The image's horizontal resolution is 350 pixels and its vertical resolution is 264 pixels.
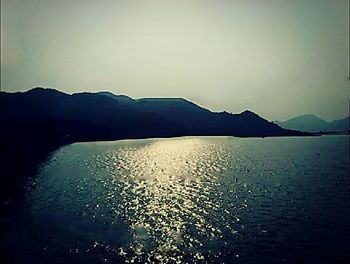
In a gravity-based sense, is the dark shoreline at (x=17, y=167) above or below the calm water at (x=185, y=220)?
above

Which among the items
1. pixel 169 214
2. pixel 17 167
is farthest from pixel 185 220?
pixel 17 167

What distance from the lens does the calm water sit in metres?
47.5

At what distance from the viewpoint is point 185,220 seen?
6350 cm

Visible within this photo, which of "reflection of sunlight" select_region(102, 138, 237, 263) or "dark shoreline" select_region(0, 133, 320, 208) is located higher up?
"dark shoreline" select_region(0, 133, 320, 208)

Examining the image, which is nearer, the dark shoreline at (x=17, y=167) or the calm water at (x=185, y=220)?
the calm water at (x=185, y=220)

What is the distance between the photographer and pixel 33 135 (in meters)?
200

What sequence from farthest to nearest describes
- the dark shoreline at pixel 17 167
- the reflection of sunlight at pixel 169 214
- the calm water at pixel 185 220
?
the dark shoreline at pixel 17 167 < the reflection of sunlight at pixel 169 214 < the calm water at pixel 185 220

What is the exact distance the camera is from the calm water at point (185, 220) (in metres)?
47.5

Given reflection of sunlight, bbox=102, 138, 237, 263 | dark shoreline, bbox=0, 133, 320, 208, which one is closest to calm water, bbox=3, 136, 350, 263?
reflection of sunlight, bbox=102, 138, 237, 263

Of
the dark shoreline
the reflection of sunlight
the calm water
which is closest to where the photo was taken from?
the calm water

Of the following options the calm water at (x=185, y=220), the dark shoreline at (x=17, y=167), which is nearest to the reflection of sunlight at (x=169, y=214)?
the calm water at (x=185, y=220)

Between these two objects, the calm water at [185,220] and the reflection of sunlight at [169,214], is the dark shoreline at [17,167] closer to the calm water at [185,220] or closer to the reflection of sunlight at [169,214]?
the calm water at [185,220]

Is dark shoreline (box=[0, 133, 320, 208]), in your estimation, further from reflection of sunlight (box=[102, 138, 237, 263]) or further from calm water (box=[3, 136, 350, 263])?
reflection of sunlight (box=[102, 138, 237, 263])

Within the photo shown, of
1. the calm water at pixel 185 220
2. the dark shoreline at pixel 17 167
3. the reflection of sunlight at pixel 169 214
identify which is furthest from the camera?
the dark shoreline at pixel 17 167
